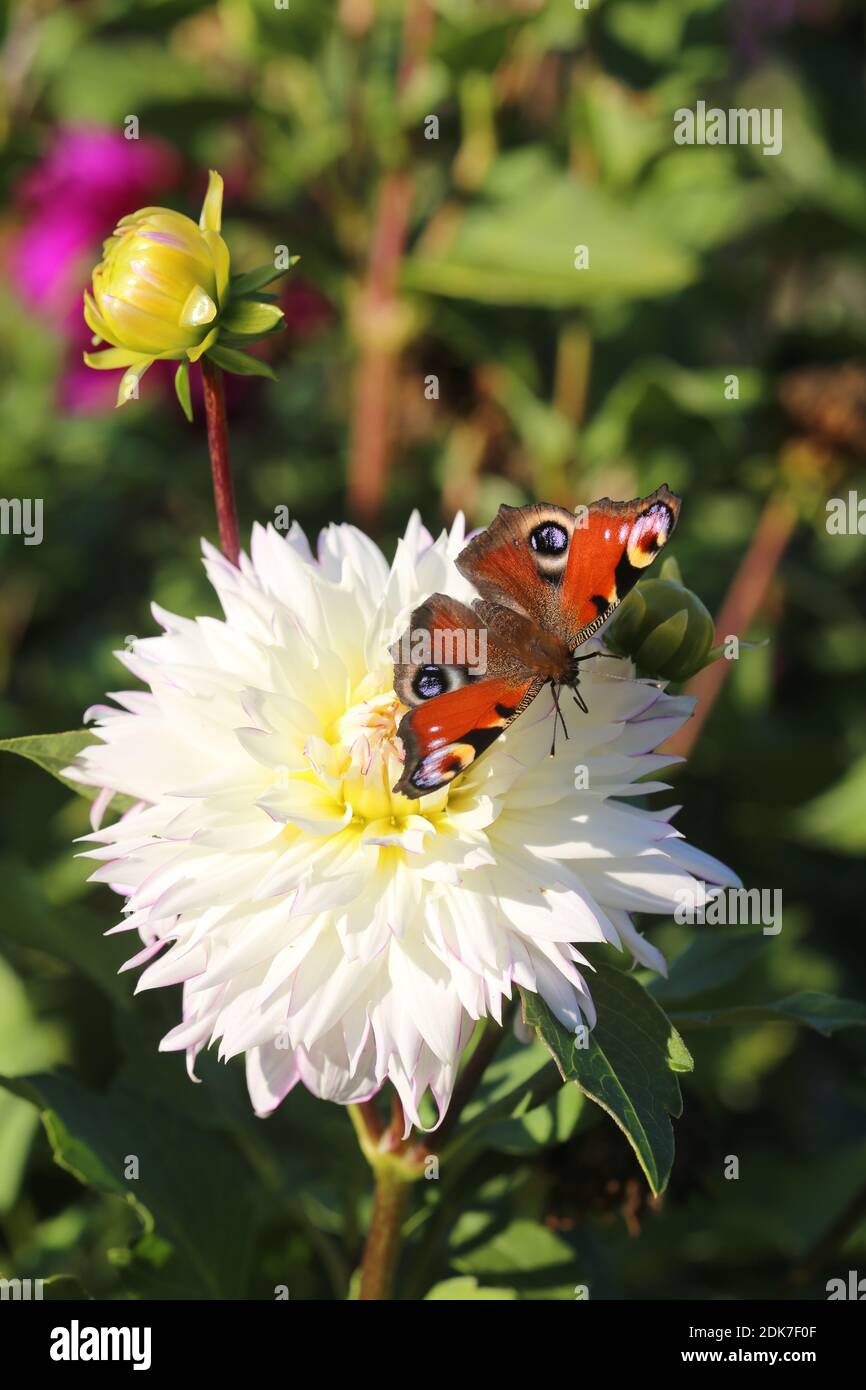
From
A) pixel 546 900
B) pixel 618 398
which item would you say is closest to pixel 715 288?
pixel 618 398

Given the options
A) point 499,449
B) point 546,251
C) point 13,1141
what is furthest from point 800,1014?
point 499,449

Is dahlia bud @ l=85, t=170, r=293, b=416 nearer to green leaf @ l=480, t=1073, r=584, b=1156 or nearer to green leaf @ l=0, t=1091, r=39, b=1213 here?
green leaf @ l=480, t=1073, r=584, b=1156

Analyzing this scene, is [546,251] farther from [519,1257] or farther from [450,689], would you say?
[519,1257]

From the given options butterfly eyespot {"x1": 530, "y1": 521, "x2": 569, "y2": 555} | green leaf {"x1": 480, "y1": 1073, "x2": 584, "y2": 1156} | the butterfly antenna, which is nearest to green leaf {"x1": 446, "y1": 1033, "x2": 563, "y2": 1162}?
green leaf {"x1": 480, "y1": 1073, "x2": 584, "y2": 1156}

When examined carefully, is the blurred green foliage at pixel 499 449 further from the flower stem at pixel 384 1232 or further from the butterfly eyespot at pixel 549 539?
the butterfly eyespot at pixel 549 539

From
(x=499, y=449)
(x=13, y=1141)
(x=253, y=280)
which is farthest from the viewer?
(x=499, y=449)

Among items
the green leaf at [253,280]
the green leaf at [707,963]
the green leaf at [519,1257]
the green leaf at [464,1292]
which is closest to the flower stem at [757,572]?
the green leaf at [707,963]

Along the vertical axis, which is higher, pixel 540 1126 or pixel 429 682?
pixel 429 682
